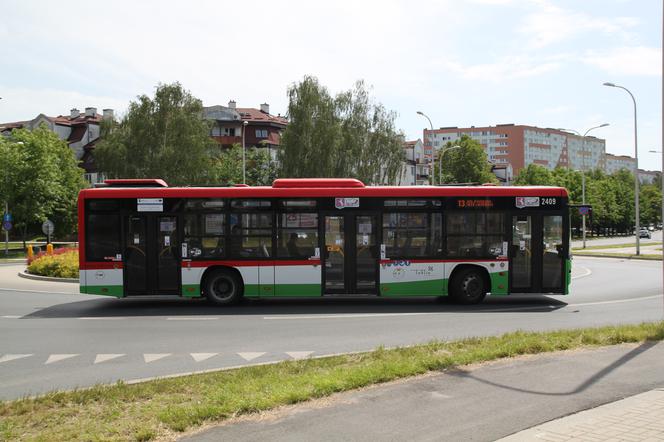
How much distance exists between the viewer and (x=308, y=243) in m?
15.4

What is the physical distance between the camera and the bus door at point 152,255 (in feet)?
49.8

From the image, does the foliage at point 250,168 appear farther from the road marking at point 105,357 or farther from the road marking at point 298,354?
the road marking at point 298,354

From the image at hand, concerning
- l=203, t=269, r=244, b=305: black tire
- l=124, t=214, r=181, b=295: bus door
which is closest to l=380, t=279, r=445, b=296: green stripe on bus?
l=203, t=269, r=244, b=305: black tire

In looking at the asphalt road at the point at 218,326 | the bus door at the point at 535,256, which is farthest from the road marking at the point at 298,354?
the bus door at the point at 535,256

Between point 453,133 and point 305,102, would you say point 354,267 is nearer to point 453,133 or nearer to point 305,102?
point 305,102

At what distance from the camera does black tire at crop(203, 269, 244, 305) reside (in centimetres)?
1538

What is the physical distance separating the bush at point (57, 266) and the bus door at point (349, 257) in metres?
11.8

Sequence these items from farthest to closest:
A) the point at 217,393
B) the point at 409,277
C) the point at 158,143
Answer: the point at 158,143 → the point at 409,277 → the point at 217,393

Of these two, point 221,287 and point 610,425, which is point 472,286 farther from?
point 610,425

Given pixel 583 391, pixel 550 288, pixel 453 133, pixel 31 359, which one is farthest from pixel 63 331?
pixel 453 133

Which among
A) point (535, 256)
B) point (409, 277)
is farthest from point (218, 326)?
point (535, 256)

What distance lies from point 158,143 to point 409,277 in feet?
145

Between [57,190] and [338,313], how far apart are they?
44.9 metres

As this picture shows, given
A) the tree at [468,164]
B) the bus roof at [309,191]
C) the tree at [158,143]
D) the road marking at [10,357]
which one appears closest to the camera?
the road marking at [10,357]
